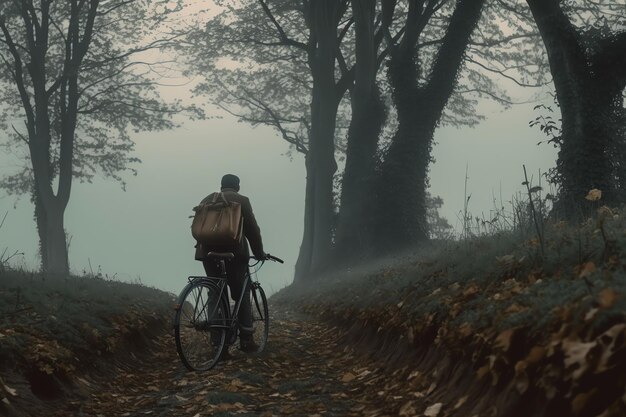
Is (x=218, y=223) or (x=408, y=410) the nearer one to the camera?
(x=408, y=410)

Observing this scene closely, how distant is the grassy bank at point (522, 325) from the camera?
3340 millimetres

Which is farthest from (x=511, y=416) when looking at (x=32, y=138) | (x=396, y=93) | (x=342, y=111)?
(x=342, y=111)

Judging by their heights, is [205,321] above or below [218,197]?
below

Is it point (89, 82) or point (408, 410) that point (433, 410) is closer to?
point (408, 410)

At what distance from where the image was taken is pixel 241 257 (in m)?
7.97

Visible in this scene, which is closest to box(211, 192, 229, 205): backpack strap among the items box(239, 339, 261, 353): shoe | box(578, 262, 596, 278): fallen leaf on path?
box(239, 339, 261, 353): shoe

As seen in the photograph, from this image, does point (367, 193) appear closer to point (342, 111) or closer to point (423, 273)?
point (423, 273)

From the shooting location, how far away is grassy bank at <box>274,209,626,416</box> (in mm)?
3340

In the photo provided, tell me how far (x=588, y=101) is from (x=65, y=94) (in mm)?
16550

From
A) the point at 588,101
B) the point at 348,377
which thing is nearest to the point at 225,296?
the point at 348,377

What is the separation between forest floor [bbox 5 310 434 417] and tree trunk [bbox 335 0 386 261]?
35.9ft

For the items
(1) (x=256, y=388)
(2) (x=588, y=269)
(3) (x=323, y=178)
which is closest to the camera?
(2) (x=588, y=269)

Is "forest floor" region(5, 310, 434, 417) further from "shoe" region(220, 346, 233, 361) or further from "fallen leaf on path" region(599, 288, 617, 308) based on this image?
"fallen leaf on path" region(599, 288, 617, 308)

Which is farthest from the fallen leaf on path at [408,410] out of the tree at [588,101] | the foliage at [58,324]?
the tree at [588,101]
